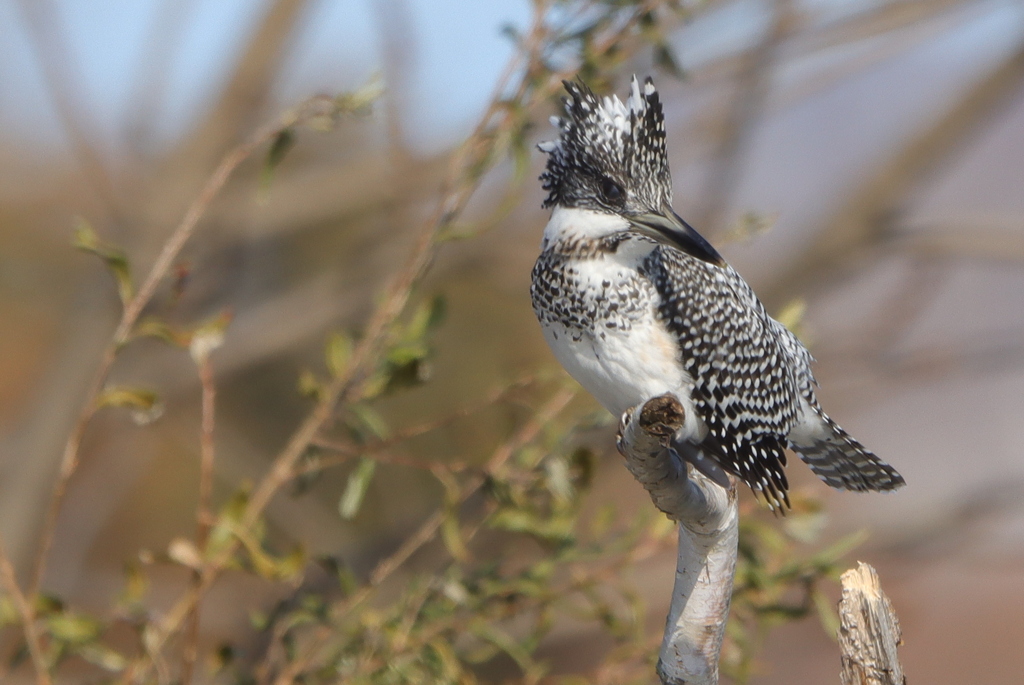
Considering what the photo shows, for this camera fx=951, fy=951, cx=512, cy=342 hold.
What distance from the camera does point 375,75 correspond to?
154 centimetres

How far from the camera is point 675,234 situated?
4.51 feet

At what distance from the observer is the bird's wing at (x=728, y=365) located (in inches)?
62.5

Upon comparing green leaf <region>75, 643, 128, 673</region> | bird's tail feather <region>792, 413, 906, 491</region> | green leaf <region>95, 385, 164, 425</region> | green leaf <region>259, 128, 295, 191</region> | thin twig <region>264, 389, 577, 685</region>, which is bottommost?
bird's tail feather <region>792, 413, 906, 491</region>

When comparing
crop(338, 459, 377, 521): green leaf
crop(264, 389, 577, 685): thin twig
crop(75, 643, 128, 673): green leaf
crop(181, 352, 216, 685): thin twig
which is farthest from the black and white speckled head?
crop(75, 643, 128, 673): green leaf

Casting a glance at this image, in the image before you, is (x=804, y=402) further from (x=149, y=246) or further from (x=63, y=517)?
(x=63, y=517)

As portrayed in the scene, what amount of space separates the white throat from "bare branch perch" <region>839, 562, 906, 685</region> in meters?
0.70

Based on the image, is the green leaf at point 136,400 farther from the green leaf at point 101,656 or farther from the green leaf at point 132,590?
the green leaf at point 101,656

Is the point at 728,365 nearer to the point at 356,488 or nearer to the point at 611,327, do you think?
the point at 611,327

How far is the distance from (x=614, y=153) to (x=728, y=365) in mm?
415

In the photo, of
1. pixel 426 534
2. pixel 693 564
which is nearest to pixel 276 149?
pixel 426 534

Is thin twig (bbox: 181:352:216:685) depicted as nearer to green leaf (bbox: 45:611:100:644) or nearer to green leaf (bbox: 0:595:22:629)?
green leaf (bbox: 45:611:100:644)

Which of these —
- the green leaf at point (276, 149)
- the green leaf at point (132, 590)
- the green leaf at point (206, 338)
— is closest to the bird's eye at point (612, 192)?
the green leaf at point (276, 149)

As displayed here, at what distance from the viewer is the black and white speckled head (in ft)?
5.21

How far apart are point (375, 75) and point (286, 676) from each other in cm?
102
